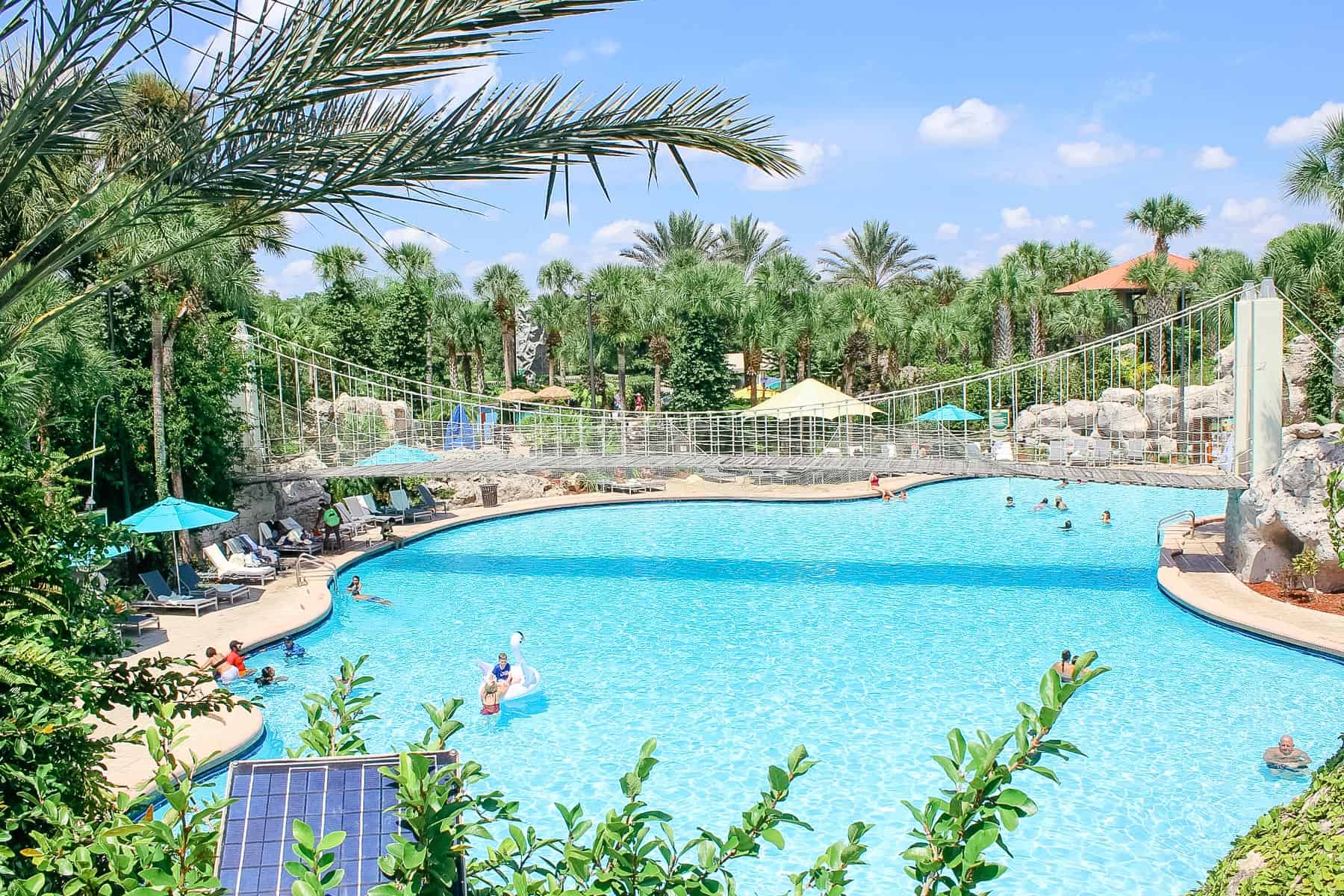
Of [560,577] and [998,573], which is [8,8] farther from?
[998,573]

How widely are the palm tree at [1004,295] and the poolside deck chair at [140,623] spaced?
2923 cm

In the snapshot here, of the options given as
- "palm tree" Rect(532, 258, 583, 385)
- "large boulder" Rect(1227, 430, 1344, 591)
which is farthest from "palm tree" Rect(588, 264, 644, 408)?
"large boulder" Rect(1227, 430, 1344, 591)

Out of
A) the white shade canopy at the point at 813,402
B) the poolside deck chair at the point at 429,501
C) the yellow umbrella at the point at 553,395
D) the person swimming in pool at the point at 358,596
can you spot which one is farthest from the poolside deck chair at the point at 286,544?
the yellow umbrella at the point at 553,395

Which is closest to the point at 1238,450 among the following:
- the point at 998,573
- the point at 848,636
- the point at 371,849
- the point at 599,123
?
the point at 998,573

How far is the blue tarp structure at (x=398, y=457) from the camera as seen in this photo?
20.4 metres

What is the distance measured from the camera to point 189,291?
16.1 metres

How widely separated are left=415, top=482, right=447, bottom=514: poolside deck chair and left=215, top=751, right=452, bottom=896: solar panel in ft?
68.0

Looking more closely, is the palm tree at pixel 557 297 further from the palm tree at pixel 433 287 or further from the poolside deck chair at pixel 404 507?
the poolside deck chair at pixel 404 507

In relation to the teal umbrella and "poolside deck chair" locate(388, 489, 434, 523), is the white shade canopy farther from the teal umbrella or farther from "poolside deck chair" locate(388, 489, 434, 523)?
the teal umbrella

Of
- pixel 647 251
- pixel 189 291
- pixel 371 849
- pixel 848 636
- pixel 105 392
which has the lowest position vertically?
pixel 848 636

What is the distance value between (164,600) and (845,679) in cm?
994

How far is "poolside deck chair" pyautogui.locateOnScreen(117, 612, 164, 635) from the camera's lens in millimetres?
13321

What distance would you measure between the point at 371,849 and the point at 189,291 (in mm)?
15204

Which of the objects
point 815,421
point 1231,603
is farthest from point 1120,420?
point 1231,603
